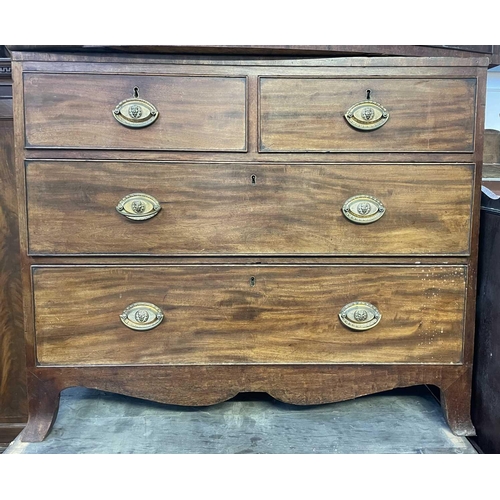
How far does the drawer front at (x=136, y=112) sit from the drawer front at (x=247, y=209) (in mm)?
61

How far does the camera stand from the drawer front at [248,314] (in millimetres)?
1281

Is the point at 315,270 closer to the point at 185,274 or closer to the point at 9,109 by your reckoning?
the point at 185,274

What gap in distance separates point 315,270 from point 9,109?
1.04 m

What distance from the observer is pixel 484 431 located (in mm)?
1325

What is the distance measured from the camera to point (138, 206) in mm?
1242

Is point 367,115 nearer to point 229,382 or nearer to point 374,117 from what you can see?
point 374,117

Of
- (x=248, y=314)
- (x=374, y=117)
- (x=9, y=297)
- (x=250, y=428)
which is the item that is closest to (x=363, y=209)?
(x=374, y=117)

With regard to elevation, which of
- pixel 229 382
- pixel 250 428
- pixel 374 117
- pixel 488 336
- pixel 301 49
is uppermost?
pixel 301 49

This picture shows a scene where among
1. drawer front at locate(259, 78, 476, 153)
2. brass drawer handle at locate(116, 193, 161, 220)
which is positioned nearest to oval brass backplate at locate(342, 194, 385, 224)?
drawer front at locate(259, 78, 476, 153)

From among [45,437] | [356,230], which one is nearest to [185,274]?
[356,230]

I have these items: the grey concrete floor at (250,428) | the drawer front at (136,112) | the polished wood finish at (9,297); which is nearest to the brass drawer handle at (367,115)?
the drawer front at (136,112)

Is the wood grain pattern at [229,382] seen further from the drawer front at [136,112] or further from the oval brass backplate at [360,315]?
the drawer front at [136,112]

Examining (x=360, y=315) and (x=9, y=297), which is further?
(x=9, y=297)

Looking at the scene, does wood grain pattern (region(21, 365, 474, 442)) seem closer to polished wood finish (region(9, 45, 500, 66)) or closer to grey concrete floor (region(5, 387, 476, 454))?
grey concrete floor (region(5, 387, 476, 454))
